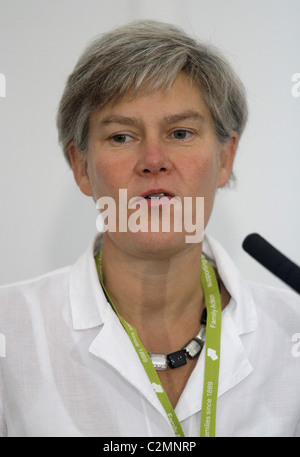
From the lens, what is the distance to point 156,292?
4.01ft

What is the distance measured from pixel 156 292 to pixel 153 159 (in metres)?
0.29

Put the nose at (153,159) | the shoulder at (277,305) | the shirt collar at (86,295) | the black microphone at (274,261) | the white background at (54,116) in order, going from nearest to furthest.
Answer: the black microphone at (274,261) → the nose at (153,159) → the shirt collar at (86,295) → the shoulder at (277,305) → the white background at (54,116)

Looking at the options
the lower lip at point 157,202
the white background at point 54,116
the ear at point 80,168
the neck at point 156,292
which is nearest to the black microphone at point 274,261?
the lower lip at point 157,202

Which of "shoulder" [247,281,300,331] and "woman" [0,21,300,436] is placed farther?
"shoulder" [247,281,300,331]

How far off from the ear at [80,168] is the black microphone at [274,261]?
20.8 inches

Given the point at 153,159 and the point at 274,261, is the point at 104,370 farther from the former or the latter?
the point at 274,261

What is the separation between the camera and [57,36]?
1.41 metres

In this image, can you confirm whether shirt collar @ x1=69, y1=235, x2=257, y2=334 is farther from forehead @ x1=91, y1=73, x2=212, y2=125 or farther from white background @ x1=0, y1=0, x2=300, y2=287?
forehead @ x1=91, y1=73, x2=212, y2=125

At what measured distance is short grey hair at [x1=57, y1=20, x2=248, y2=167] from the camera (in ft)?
3.68

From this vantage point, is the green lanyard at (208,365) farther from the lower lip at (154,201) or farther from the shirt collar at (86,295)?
the lower lip at (154,201)

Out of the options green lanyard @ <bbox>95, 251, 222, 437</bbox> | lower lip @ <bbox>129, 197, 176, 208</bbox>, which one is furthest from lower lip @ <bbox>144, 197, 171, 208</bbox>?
green lanyard @ <bbox>95, 251, 222, 437</bbox>

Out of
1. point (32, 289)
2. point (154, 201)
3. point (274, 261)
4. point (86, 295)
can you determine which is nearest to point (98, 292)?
point (86, 295)

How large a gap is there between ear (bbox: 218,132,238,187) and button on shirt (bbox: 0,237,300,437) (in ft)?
0.66

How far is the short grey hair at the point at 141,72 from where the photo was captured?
1121 mm
